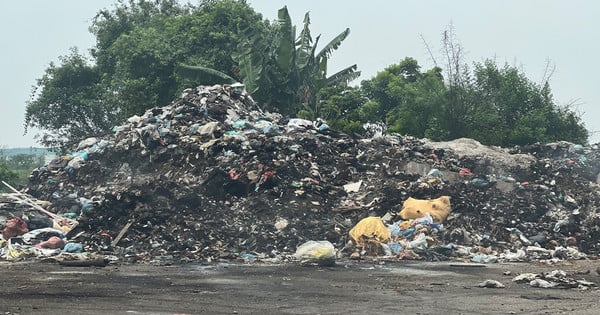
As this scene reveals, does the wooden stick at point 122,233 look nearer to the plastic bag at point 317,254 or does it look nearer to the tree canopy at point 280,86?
the plastic bag at point 317,254

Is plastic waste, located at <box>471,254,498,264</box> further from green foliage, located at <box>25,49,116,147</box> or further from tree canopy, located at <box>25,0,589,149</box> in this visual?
green foliage, located at <box>25,49,116,147</box>

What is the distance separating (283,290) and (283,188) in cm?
505

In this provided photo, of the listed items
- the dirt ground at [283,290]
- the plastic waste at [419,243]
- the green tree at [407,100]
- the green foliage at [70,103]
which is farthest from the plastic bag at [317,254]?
the green foliage at [70,103]

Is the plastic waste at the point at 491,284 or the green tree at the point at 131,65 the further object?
the green tree at the point at 131,65

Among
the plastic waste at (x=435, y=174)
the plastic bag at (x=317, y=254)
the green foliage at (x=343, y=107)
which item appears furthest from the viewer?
the green foliage at (x=343, y=107)

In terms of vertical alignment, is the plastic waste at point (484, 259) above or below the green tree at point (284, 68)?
below

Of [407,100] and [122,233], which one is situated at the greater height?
[407,100]

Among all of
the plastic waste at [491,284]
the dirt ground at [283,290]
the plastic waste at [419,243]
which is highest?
the plastic waste at [419,243]

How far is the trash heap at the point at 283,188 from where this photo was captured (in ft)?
35.4

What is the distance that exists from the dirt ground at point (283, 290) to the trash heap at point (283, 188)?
126 centimetres

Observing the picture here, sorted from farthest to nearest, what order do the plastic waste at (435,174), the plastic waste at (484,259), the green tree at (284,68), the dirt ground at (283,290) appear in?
the green tree at (284,68) → the plastic waste at (435,174) → the plastic waste at (484,259) → the dirt ground at (283,290)

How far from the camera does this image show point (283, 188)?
12164 millimetres

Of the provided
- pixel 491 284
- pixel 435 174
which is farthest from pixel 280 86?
pixel 491 284

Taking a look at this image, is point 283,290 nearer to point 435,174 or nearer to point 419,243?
point 419,243
